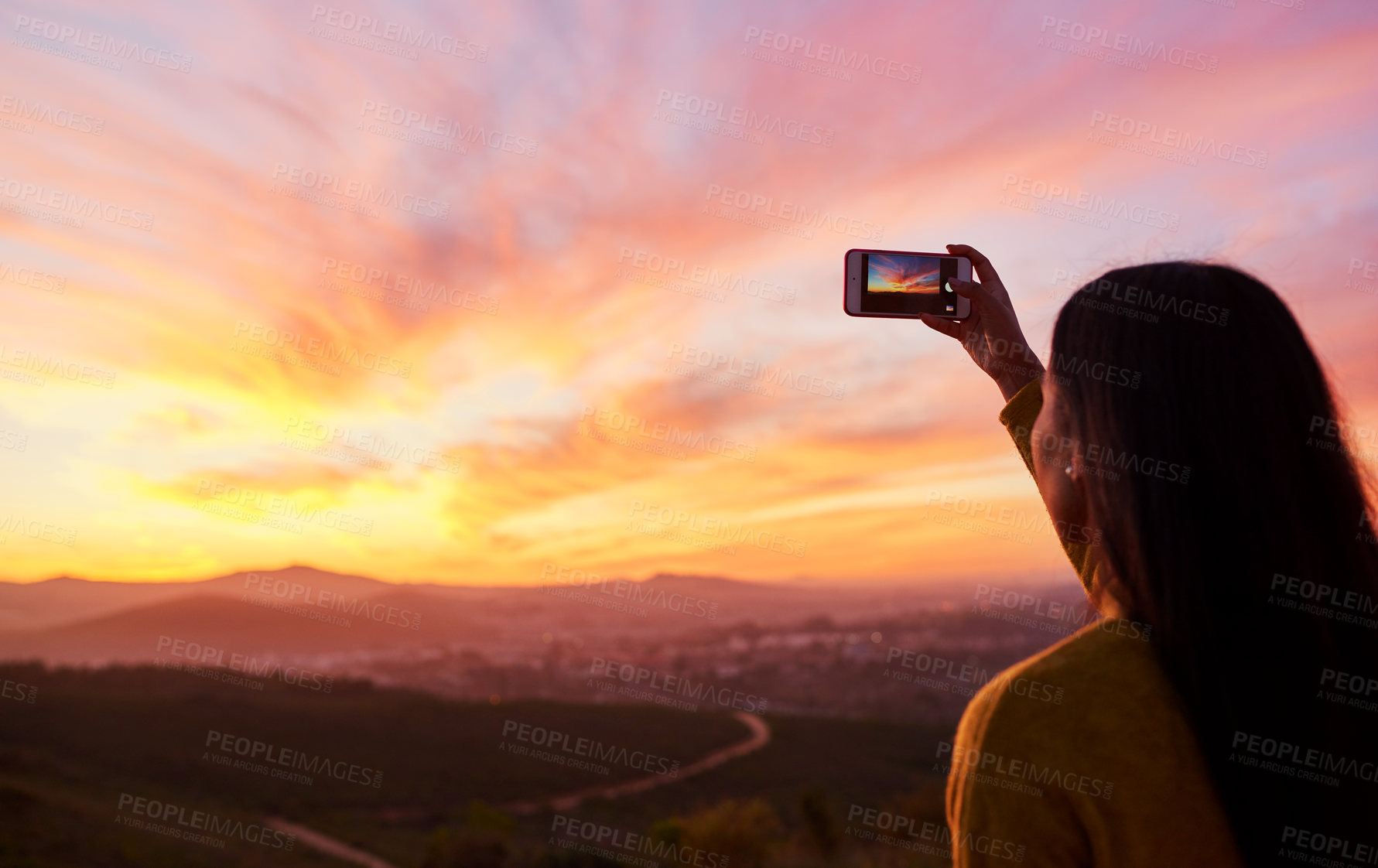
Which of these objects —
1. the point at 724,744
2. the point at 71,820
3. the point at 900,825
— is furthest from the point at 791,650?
the point at 71,820

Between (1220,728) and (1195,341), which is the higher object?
(1195,341)

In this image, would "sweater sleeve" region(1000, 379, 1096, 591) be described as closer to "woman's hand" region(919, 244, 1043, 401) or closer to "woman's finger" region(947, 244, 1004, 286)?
"woman's hand" region(919, 244, 1043, 401)

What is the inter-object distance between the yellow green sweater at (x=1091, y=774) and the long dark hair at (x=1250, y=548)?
7cm

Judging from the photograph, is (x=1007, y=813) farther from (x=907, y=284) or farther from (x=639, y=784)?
(x=639, y=784)

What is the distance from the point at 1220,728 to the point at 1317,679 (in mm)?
271

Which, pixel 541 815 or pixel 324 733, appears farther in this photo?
pixel 324 733

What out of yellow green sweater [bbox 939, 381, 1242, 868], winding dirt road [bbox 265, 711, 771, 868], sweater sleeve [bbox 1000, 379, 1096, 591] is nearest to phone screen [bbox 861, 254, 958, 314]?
sweater sleeve [bbox 1000, 379, 1096, 591]

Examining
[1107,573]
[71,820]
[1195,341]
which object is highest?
[1195,341]

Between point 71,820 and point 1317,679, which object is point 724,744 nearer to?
point 71,820

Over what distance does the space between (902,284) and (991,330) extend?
0.46 metres

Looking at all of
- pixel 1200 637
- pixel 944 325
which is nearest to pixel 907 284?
pixel 944 325

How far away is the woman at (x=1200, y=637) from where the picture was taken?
131 centimetres

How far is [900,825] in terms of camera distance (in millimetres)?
40062

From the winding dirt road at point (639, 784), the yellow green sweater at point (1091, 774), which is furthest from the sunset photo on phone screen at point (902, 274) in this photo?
the winding dirt road at point (639, 784)
